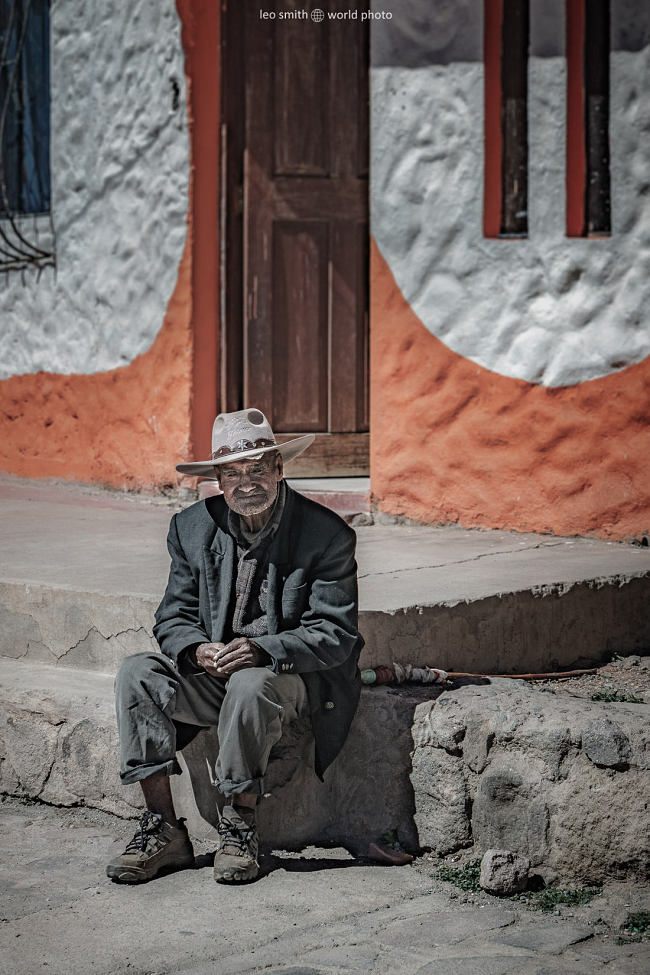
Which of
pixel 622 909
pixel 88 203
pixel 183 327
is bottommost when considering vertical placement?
pixel 622 909

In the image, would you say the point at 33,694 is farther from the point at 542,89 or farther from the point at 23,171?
the point at 23,171

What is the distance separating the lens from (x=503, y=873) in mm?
3260

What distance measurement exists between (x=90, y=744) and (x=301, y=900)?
3.07 ft

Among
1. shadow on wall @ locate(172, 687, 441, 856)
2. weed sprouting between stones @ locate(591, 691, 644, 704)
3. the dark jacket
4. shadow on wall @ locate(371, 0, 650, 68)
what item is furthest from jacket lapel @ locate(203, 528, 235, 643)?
shadow on wall @ locate(371, 0, 650, 68)

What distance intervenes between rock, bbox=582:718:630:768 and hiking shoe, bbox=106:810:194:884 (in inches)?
42.6

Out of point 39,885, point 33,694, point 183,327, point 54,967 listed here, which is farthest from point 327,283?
point 54,967

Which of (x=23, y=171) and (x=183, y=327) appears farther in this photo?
(x=23, y=171)

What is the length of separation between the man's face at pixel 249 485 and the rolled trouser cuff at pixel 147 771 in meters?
0.68

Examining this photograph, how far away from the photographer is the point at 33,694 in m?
4.00

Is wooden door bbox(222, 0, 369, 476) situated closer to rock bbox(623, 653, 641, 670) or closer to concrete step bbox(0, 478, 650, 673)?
concrete step bbox(0, 478, 650, 673)

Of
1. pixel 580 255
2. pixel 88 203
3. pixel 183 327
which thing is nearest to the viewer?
pixel 580 255

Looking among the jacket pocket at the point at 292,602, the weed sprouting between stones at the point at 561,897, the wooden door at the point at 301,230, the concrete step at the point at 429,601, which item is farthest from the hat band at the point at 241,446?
the wooden door at the point at 301,230

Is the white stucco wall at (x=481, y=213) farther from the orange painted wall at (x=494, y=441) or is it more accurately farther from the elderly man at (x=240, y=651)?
the elderly man at (x=240, y=651)

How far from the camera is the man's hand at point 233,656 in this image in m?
3.37
